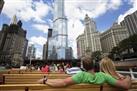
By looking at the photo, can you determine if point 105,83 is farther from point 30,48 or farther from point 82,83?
point 30,48

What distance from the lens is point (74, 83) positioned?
306 centimetres

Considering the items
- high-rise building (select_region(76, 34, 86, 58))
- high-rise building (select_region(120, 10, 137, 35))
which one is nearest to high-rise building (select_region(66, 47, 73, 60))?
high-rise building (select_region(76, 34, 86, 58))

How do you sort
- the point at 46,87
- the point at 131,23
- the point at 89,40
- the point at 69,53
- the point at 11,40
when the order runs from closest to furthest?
the point at 46,87 → the point at 11,40 → the point at 131,23 → the point at 89,40 → the point at 69,53

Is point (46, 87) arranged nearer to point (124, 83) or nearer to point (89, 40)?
point (124, 83)

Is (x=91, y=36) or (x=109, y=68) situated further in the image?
(x=91, y=36)

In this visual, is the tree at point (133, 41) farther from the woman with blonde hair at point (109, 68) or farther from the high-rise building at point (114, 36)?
the woman with blonde hair at point (109, 68)

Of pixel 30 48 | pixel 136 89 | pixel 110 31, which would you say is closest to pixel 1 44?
pixel 30 48

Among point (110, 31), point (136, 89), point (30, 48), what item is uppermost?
point (110, 31)

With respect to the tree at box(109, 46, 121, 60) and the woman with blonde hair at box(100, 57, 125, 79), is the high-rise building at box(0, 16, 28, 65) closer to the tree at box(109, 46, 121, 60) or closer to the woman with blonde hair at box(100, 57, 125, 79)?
the tree at box(109, 46, 121, 60)

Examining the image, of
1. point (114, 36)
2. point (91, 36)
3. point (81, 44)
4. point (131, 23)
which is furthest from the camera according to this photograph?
point (91, 36)

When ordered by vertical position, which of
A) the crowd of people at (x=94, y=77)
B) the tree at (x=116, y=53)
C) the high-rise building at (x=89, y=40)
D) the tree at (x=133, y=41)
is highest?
the high-rise building at (x=89, y=40)

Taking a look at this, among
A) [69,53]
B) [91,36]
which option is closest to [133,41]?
[91,36]

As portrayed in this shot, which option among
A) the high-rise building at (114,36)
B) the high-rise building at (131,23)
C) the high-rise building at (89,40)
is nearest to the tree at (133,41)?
the high-rise building at (114,36)

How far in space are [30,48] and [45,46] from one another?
150 ft
